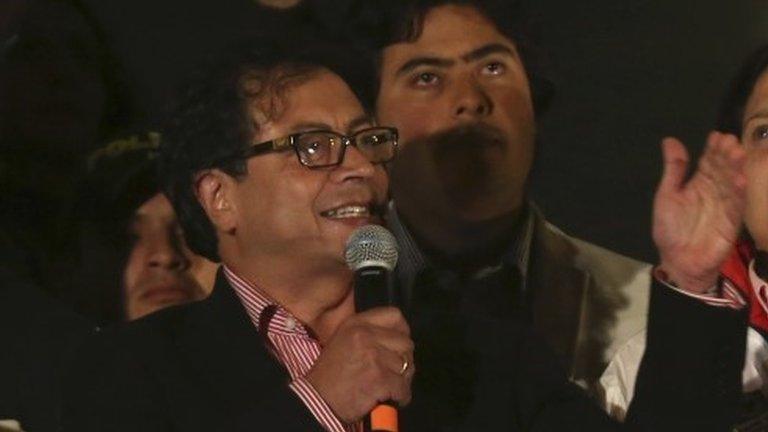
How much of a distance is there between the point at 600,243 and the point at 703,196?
A: 1.63 feet

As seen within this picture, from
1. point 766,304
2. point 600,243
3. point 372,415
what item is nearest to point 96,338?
point 372,415

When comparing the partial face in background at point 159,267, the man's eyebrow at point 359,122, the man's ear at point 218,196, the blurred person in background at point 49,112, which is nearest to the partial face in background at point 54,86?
the blurred person in background at point 49,112

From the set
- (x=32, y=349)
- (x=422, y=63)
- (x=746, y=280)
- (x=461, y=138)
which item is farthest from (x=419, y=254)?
Result: (x=32, y=349)

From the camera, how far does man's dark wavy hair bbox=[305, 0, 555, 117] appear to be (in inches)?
105

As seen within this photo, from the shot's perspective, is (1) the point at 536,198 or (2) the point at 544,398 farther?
(1) the point at 536,198

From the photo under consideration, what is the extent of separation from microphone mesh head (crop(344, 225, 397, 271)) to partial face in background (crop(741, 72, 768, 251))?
0.95 meters

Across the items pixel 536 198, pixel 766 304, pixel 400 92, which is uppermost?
pixel 400 92

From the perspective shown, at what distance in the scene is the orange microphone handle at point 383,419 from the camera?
171cm

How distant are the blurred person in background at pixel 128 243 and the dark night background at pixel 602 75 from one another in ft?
0.38

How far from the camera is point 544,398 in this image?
2.22m

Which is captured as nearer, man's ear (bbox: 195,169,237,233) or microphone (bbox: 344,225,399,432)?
microphone (bbox: 344,225,399,432)

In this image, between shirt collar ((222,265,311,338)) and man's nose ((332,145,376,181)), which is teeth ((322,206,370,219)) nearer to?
man's nose ((332,145,376,181))

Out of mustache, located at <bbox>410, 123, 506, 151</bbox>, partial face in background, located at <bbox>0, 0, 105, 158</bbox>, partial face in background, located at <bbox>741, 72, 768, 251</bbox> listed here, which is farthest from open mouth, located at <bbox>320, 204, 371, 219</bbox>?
partial face in background, located at <bbox>741, 72, 768, 251</bbox>

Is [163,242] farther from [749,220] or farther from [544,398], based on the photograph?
[749,220]
